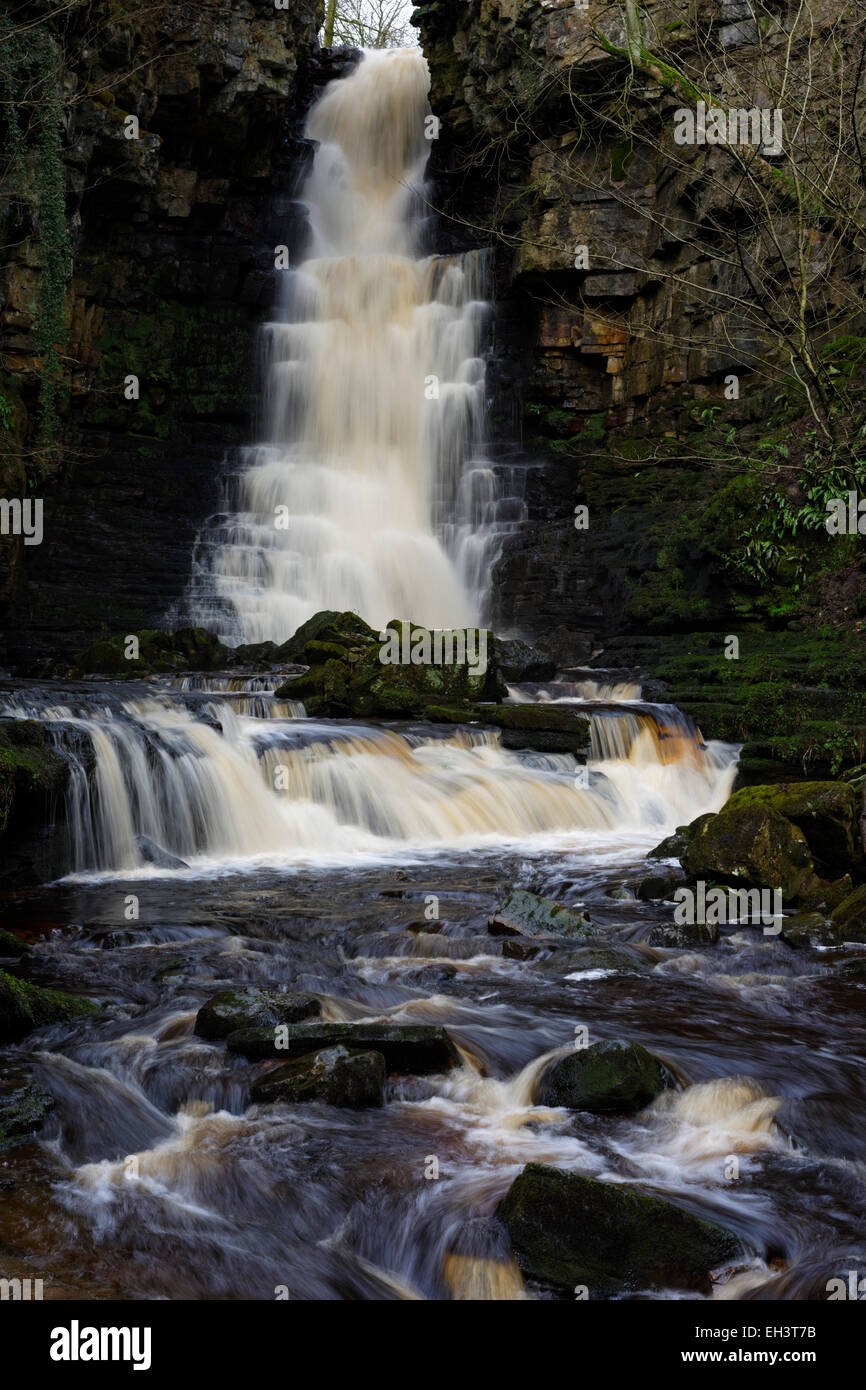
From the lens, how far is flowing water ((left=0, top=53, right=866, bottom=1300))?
394 cm

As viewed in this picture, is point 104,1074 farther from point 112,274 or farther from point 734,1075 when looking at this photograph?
point 112,274

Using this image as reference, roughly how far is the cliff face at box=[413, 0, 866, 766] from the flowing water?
2.92 metres

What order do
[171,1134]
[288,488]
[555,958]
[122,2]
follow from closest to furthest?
[171,1134] → [555,958] → [122,2] → [288,488]

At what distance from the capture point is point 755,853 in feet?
28.6

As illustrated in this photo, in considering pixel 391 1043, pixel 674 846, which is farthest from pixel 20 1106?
pixel 674 846

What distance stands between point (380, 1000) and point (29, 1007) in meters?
1.96

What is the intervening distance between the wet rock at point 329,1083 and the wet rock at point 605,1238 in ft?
3.80

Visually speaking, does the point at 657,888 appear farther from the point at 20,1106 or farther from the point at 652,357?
the point at 652,357

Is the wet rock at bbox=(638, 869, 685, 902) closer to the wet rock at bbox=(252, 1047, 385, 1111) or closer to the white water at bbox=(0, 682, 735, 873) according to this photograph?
the white water at bbox=(0, 682, 735, 873)

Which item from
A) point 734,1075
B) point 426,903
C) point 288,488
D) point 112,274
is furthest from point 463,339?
point 734,1075

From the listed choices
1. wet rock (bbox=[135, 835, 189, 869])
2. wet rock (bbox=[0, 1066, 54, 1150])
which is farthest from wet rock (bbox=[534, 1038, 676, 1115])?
wet rock (bbox=[135, 835, 189, 869])

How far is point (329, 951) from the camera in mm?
7348

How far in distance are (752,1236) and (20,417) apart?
18.8 meters

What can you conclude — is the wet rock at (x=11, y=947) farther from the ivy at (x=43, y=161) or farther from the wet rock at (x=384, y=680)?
the ivy at (x=43, y=161)
